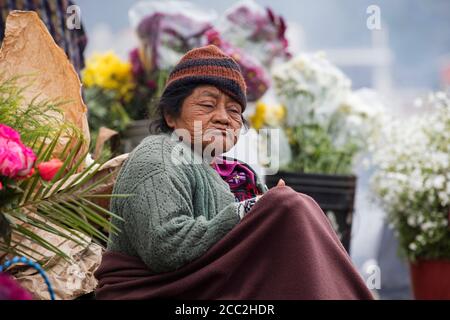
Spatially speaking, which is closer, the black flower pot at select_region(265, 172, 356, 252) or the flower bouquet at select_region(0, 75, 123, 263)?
the flower bouquet at select_region(0, 75, 123, 263)

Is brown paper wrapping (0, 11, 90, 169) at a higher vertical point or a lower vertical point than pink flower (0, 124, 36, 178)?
higher

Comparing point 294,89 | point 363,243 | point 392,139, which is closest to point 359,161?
point 392,139

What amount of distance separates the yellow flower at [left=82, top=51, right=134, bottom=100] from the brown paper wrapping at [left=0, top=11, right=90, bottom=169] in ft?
4.30

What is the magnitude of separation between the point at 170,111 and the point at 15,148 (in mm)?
761

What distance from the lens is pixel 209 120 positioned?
7.73 ft

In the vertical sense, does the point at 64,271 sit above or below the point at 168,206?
below

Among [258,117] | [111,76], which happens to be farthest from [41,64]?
[258,117]

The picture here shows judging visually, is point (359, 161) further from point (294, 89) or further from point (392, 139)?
point (294, 89)

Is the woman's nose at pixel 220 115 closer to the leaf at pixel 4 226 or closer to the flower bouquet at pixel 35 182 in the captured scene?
the flower bouquet at pixel 35 182

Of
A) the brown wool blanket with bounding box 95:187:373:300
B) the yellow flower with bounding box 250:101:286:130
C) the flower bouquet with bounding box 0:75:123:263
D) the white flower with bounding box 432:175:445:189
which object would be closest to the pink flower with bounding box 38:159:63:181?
the flower bouquet with bounding box 0:75:123:263

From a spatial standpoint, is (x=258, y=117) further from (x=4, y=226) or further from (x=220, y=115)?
(x=4, y=226)

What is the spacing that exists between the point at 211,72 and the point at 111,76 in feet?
5.60

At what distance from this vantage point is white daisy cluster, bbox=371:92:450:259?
4059 mm

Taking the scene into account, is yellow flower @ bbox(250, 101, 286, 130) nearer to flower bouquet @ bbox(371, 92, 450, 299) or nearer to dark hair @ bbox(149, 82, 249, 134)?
Result: flower bouquet @ bbox(371, 92, 450, 299)
